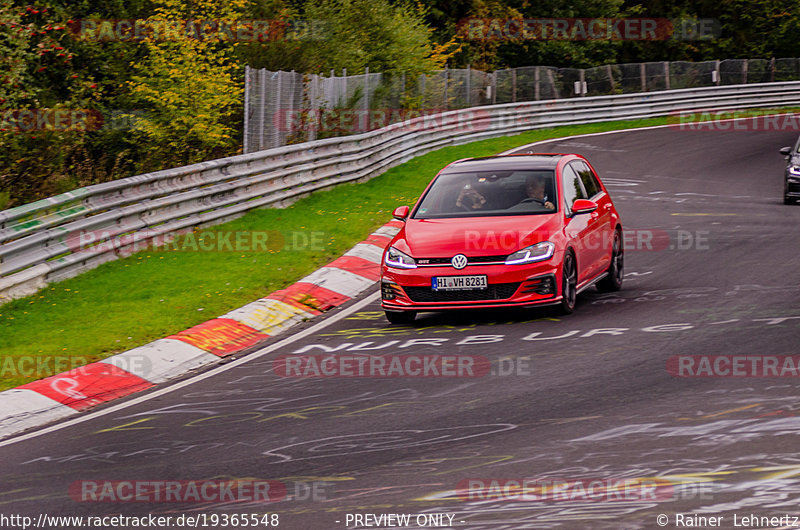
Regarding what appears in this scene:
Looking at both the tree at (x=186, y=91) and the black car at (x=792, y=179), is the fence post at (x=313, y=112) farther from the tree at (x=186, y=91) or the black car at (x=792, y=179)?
the black car at (x=792, y=179)

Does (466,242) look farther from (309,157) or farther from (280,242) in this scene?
(309,157)

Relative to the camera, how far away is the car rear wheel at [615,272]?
12.5 meters

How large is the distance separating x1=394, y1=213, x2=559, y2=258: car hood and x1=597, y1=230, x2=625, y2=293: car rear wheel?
4.85 ft

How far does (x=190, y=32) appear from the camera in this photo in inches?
1126

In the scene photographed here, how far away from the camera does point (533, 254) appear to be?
422 inches

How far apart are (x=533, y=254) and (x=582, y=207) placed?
3.38 feet

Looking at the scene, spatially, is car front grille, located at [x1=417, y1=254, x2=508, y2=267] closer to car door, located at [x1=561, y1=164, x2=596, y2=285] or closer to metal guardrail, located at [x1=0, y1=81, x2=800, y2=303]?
car door, located at [x1=561, y1=164, x2=596, y2=285]

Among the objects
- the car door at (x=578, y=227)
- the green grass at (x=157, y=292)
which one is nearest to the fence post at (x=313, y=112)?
the green grass at (x=157, y=292)

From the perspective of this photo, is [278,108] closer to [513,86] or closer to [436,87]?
[436,87]

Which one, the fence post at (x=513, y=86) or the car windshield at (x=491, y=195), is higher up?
the fence post at (x=513, y=86)

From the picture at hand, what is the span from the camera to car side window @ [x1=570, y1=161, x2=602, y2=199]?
1261 centimetres

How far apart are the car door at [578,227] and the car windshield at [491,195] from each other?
0.16m

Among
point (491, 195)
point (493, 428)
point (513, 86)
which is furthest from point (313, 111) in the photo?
point (513, 86)

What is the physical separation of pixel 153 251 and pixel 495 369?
7698mm
